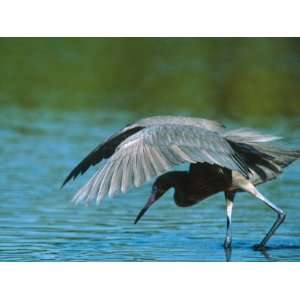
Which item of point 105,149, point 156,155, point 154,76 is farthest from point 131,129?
point 154,76

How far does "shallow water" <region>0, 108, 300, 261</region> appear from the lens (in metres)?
8.50

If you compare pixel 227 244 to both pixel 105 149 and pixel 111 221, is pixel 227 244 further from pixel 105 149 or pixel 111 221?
pixel 111 221

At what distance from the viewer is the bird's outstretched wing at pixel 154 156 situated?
7262 mm

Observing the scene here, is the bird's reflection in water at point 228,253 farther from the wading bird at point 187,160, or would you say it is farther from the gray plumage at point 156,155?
the gray plumage at point 156,155

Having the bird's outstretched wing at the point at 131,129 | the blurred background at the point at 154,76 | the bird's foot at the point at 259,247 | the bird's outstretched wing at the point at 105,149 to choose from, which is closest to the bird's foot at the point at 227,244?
the bird's foot at the point at 259,247

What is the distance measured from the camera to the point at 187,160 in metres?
7.63

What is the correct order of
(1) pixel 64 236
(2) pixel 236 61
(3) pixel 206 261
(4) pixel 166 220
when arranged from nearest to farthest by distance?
(3) pixel 206 261 < (1) pixel 64 236 < (4) pixel 166 220 < (2) pixel 236 61

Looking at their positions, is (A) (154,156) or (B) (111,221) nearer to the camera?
(A) (154,156)

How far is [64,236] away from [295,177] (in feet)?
11.3

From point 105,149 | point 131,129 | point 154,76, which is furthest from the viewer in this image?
point 154,76

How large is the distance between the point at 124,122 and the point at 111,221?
5.11 meters
